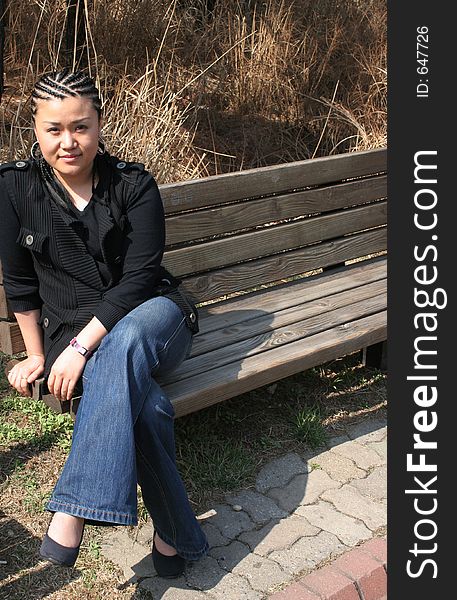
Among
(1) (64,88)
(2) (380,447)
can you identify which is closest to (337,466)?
(2) (380,447)

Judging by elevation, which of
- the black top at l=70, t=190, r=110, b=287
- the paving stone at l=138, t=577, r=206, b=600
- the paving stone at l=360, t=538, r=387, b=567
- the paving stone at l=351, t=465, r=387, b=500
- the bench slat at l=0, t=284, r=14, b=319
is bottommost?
the paving stone at l=351, t=465, r=387, b=500

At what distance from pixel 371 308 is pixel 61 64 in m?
Result: 2.78

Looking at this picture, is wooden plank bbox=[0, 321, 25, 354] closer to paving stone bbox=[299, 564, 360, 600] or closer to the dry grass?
paving stone bbox=[299, 564, 360, 600]

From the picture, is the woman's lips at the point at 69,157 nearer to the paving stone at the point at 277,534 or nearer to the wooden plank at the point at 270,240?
Result: the wooden plank at the point at 270,240

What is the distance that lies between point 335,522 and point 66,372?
1172 mm

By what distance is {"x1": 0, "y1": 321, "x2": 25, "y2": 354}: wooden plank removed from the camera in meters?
3.12

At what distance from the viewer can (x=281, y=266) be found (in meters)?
4.30

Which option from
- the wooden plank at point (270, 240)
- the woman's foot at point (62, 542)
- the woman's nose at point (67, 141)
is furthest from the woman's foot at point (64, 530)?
the wooden plank at point (270, 240)

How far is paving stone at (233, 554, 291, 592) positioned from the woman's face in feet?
4.66

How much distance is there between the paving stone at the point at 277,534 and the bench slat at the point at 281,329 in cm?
61

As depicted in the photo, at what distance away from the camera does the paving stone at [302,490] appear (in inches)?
134

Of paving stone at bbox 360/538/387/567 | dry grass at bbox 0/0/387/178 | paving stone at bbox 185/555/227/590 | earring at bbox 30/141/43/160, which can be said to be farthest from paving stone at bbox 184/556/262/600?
dry grass at bbox 0/0/387/178

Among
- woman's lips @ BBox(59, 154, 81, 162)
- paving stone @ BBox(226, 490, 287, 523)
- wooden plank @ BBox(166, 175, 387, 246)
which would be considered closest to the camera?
woman's lips @ BBox(59, 154, 81, 162)

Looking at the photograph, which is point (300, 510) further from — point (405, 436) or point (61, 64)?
point (61, 64)
